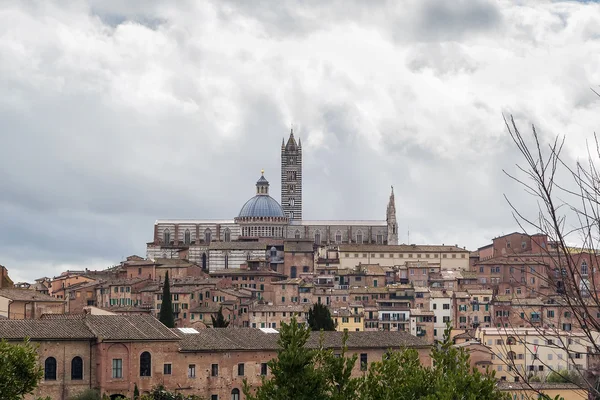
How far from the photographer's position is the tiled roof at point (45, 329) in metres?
Answer: 36.6

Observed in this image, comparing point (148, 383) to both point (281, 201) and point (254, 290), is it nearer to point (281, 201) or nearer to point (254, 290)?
point (254, 290)

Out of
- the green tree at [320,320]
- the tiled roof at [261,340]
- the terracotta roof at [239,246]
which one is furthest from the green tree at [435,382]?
the terracotta roof at [239,246]

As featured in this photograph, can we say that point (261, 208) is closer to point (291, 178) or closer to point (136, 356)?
point (291, 178)

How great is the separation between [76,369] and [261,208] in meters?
76.7

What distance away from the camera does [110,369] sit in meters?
38.1

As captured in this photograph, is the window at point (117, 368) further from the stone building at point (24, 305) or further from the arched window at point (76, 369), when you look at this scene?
the stone building at point (24, 305)

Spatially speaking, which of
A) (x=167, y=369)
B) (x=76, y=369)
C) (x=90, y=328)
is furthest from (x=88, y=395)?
(x=167, y=369)

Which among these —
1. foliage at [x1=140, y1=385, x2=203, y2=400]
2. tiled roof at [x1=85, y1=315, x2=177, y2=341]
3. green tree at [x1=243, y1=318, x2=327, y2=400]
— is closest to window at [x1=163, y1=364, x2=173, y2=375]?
tiled roof at [x1=85, y1=315, x2=177, y2=341]

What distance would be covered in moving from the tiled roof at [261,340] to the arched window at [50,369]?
4.94m

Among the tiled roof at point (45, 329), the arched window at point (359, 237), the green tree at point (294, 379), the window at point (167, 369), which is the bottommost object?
the window at point (167, 369)

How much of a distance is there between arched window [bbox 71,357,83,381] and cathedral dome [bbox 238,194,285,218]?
2973 inches

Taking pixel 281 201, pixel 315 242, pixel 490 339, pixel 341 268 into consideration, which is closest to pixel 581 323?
pixel 490 339

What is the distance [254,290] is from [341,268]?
12.1m

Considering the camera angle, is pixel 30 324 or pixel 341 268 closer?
pixel 30 324
